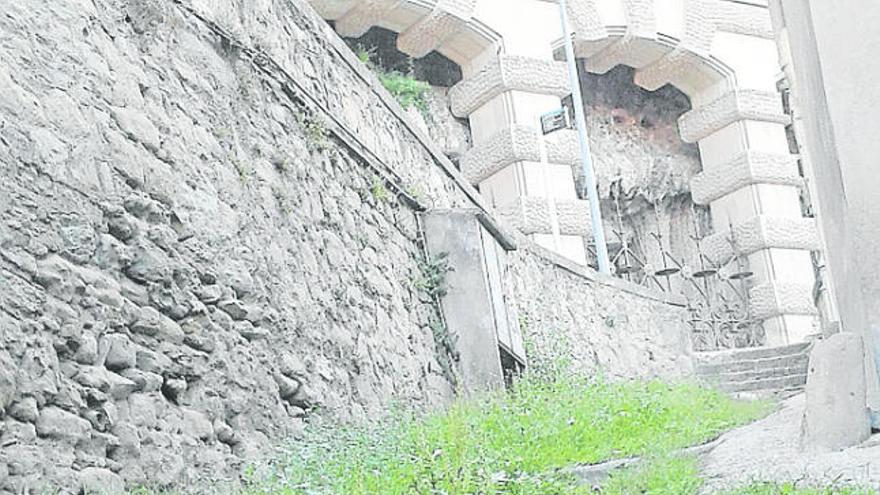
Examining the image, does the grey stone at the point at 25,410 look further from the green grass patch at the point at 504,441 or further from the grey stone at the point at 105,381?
the green grass patch at the point at 504,441

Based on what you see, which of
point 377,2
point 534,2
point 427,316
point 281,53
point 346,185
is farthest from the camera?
point 534,2

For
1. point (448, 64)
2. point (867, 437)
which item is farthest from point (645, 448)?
point (448, 64)

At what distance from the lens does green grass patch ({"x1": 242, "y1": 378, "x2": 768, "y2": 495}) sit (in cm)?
605

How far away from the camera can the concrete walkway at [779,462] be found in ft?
20.0

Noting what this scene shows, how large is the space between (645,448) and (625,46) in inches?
510

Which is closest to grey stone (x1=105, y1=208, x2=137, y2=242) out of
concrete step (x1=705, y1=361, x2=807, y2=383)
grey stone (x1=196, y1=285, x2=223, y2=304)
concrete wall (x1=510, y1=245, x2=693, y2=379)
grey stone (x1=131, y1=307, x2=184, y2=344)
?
grey stone (x1=131, y1=307, x2=184, y2=344)

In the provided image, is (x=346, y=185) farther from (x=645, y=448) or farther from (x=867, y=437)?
(x=867, y=437)

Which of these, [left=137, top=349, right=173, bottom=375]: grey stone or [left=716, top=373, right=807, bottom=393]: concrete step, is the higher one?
[left=137, top=349, right=173, bottom=375]: grey stone

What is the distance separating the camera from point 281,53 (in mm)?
8570

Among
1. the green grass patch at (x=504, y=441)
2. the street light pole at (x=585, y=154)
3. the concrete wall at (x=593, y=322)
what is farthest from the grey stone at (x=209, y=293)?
the street light pole at (x=585, y=154)

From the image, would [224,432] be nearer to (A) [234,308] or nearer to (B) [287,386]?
(A) [234,308]

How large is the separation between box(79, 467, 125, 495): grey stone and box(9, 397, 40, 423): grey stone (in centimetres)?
31

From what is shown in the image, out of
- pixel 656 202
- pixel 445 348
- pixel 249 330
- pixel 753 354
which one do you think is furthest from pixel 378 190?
pixel 656 202

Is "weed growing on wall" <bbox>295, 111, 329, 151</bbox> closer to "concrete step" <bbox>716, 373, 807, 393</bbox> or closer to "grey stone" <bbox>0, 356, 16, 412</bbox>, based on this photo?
"grey stone" <bbox>0, 356, 16, 412</bbox>
